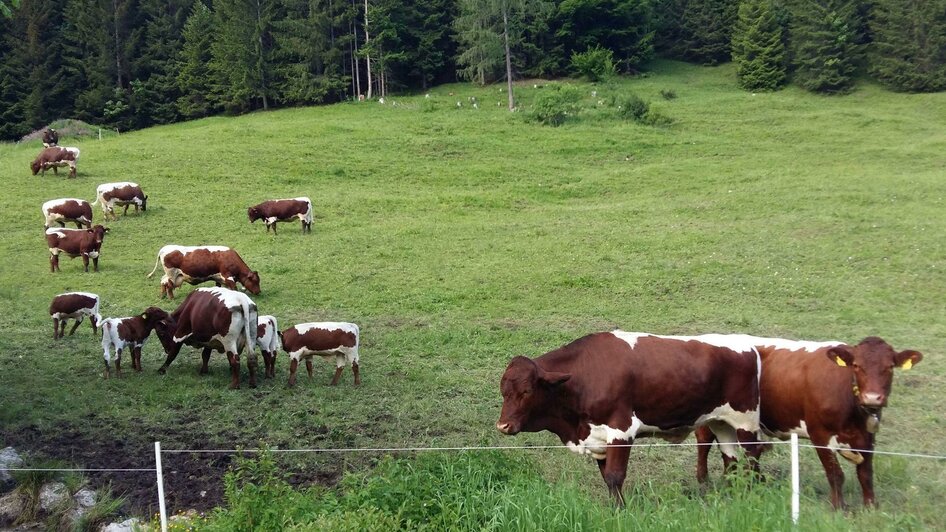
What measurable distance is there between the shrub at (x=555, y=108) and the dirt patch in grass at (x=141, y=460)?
34517mm

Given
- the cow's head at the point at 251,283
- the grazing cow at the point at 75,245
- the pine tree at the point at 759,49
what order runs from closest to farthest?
the cow's head at the point at 251,283
the grazing cow at the point at 75,245
the pine tree at the point at 759,49

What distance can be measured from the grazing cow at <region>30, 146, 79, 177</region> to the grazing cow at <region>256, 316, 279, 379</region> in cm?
2092

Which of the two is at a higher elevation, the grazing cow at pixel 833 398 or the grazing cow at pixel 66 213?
the grazing cow at pixel 66 213

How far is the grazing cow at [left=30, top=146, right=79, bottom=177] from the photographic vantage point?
3056cm

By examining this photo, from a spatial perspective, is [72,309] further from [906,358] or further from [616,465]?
[906,358]

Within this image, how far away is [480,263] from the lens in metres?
21.2

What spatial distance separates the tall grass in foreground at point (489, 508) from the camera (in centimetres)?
608

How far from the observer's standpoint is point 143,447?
31.8ft

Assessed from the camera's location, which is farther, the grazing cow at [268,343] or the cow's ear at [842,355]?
the grazing cow at [268,343]

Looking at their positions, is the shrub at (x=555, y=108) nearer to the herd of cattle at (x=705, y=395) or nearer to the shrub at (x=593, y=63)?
the shrub at (x=593, y=63)

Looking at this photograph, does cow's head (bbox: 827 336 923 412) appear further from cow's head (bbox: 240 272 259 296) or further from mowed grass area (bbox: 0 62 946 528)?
cow's head (bbox: 240 272 259 296)

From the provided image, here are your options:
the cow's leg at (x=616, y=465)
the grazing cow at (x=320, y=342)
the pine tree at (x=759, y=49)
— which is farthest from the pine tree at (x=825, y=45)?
the cow's leg at (x=616, y=465)

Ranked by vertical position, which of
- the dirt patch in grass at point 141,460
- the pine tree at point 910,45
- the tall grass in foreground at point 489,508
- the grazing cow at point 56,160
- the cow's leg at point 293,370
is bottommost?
the cow's leg at point 293,370

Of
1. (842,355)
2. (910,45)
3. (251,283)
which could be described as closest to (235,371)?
(251,283)
